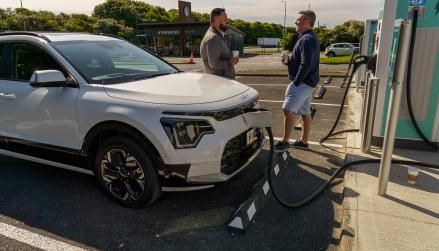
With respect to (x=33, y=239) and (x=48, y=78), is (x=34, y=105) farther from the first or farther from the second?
(x=33, y=239)

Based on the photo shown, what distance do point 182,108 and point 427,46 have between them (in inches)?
126

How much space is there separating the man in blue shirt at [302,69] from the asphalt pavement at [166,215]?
69cm

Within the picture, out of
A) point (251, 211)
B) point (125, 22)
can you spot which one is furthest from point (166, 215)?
point (125, 22)

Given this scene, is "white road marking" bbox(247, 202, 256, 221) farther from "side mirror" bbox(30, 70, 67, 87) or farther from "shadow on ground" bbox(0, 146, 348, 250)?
"side mirror" bbox(30, 70, 67, 87)

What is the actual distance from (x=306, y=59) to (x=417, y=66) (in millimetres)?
1444

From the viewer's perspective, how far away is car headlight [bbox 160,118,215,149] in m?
2.81

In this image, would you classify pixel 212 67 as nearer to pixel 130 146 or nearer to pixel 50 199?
pixel 130 146

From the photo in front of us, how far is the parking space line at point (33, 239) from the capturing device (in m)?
2.70

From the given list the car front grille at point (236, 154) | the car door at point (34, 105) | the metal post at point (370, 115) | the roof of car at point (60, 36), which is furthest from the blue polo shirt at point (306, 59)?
the car door at point (34, 105)

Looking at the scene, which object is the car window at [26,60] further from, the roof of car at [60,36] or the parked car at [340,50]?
the parked car at [340,50]

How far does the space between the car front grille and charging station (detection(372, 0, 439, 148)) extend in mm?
2168

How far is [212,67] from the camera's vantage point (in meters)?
4.75

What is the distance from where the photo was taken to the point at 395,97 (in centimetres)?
298

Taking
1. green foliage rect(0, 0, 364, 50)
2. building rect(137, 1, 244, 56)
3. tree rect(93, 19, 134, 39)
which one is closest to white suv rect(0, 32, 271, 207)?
building rect(137, 1, 244, 56)
